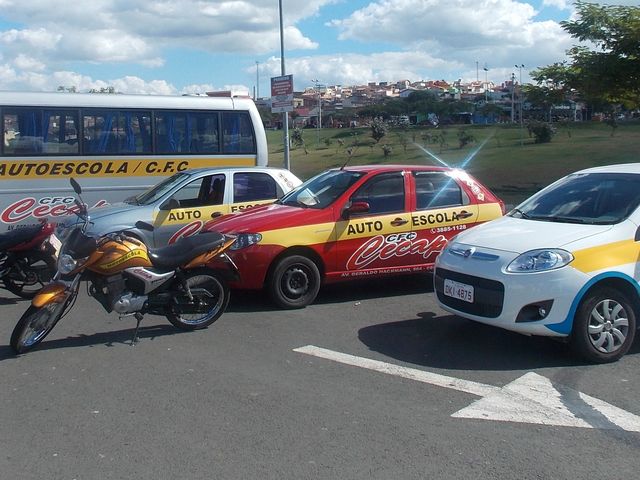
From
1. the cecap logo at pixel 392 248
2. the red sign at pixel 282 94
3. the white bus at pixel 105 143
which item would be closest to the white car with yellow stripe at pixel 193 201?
the cecap logo at pixel 392 248

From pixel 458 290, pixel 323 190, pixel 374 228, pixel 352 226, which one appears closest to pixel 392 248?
pixel 374 228

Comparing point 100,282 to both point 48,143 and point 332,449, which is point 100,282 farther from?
point 48,143

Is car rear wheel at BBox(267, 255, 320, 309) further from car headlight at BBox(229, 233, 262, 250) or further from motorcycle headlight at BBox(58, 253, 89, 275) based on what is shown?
motorcycle headlight at BBox(58, 253, 89, 275)

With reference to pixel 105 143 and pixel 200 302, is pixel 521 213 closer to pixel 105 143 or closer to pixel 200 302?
pixel 200 302

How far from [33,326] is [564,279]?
179 inches

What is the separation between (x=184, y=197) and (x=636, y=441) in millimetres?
6961

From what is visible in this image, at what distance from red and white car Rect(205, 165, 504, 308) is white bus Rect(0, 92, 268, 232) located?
16.0ft

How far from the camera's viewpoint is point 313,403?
5098mm

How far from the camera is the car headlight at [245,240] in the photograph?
7.82 metres

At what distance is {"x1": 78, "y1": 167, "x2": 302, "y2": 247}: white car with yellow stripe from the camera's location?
962cm

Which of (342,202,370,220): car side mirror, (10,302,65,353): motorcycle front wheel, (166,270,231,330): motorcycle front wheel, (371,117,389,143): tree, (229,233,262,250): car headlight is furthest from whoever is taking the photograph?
(371,117,389,143): tree

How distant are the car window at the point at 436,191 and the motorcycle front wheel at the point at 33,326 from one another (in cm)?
437

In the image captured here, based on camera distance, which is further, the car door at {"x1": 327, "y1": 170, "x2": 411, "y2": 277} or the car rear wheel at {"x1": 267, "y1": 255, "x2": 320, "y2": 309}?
the car door at {"x1": 327, "y1": 170, "x2": 411, "y2": 277}

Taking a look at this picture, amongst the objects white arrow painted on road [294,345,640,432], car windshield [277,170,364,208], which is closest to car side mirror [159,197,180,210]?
car windshield [277,170,364,208]
